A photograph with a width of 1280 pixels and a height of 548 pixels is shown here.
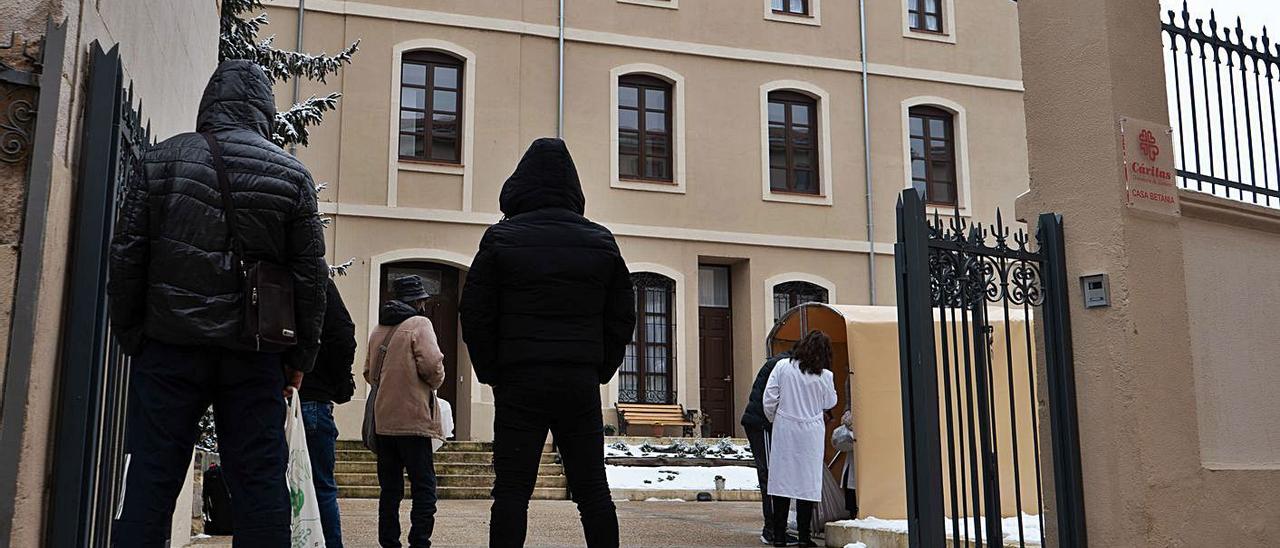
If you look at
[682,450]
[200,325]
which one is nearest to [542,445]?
[200,325]

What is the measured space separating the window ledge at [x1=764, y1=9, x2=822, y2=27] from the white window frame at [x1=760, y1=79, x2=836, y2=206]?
3.70 ft

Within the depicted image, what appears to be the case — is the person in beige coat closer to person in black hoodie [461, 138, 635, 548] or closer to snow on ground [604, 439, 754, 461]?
person in black hoodie [461, 138, 635, 548]

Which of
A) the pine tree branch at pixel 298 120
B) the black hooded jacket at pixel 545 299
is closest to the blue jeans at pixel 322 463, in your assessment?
the black hooded jacket at pixel 545 299

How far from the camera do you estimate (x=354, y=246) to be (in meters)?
19.0

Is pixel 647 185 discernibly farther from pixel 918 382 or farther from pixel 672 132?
pixel 918 382

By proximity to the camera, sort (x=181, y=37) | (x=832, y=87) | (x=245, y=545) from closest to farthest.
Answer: (x=245, y=545) → (x=181, y=37) → (x=832, y=87)

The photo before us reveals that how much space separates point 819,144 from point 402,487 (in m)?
15.8

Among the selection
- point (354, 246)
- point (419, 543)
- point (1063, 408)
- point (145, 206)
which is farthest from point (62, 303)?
point (354, 246)

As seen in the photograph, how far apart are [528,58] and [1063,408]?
15209 mm

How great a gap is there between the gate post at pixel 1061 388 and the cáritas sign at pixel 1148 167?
40 cm

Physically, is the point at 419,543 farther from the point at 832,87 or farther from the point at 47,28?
the point at 832,87

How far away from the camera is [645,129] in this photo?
21.0 metres

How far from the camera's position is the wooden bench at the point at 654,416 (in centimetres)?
1955

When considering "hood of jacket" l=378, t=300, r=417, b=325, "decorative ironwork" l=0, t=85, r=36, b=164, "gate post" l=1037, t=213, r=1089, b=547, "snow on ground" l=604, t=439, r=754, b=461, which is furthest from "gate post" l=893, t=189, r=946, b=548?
"snow on ground" l=604, t=439, r=754, b=461
